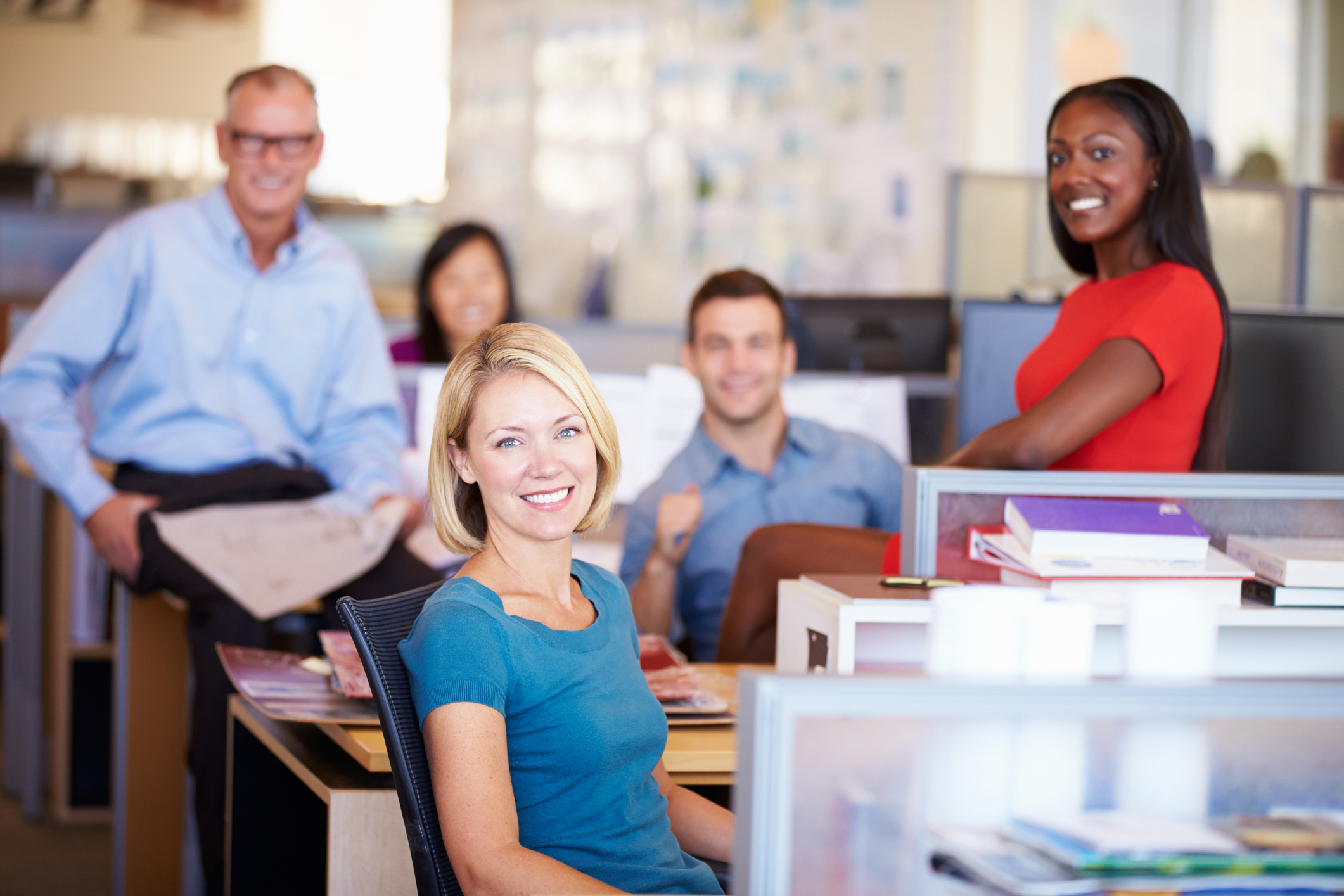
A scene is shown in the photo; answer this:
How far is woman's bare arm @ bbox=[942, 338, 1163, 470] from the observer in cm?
158

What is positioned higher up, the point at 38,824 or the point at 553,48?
the point at 553,48

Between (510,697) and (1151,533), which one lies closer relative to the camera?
(510,697)

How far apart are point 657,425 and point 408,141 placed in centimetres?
551

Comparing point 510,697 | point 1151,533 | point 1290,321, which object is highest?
point 1290,321

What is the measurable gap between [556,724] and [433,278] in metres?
2.30

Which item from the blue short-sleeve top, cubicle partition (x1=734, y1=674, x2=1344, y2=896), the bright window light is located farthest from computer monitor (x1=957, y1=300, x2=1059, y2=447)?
the bright window light

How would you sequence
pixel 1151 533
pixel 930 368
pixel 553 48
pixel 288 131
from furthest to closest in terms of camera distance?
pixel 553 48 → pixel 930 368 → pixel 288 131 → pixel 1151 533

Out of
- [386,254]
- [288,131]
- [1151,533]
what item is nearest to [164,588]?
[288,131]

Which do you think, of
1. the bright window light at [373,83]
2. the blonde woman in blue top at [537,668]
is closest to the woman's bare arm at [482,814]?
the blonde woman in blue top at [537,668]

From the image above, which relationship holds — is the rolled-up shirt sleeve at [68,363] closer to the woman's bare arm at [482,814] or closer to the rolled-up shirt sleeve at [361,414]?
the rolled-up shirt sleeve at [361,414]

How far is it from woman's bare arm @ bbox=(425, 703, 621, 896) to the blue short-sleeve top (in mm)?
20

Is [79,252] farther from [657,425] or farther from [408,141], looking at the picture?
[408,141]

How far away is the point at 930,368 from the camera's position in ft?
10.7

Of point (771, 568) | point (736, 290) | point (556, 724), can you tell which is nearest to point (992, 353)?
point (736, 290)
